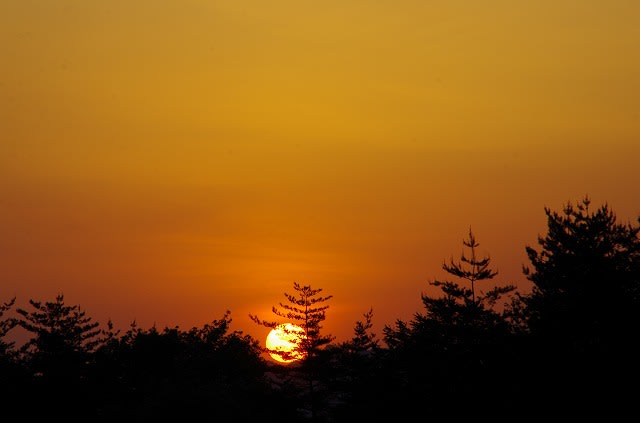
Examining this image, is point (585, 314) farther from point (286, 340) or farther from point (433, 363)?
point (286, 340)

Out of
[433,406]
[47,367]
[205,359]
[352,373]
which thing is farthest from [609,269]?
[205,359]

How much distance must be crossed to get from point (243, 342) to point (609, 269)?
100944mm

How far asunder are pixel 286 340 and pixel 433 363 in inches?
1395

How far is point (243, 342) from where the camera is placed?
142500mm

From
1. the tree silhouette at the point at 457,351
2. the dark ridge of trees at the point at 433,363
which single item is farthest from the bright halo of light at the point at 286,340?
the tree silhouette at the point at 457,351

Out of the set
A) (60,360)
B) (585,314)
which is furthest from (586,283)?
(60,360)

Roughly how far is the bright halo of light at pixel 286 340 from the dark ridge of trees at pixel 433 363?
3.00ft

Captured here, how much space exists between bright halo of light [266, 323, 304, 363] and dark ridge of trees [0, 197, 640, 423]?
91cm

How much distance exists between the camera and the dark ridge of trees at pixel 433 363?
142 feet

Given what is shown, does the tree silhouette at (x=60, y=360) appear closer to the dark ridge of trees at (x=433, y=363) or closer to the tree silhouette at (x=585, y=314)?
the dark ridge of trees at (x=433, y=363)

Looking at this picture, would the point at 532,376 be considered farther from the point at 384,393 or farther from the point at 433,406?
the point at 384,393

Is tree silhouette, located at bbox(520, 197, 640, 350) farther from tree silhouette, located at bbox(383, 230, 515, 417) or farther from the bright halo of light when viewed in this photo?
the bright halo of light

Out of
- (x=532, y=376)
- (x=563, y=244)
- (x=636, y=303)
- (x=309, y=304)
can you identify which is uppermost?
(x=309, y=304)

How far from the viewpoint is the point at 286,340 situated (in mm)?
95062
